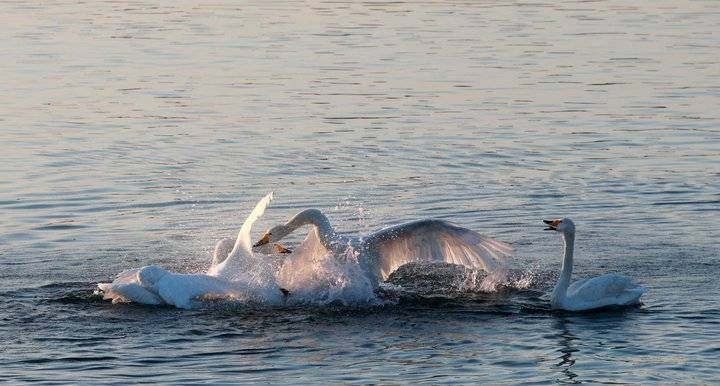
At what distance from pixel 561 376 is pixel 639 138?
1070 centimetres

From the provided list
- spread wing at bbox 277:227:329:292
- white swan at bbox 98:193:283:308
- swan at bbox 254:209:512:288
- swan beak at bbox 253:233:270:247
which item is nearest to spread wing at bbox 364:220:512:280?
swan at bbox 254:209:512:288

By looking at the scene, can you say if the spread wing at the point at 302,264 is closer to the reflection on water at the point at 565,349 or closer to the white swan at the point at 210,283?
the white swan at the point at 210,283

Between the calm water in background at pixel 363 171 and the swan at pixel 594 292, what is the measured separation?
0.46 ft

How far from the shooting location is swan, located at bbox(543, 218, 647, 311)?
517 inches

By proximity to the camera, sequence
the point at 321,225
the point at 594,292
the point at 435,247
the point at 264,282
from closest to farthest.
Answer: the point at 594,292, the point at 264,282, the point at 321,225, the point at 435,247

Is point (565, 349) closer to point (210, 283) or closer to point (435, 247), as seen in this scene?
point (435, 247)

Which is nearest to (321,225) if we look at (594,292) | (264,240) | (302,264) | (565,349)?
(302,264)

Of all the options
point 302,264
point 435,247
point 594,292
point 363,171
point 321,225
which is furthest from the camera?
point 363,171

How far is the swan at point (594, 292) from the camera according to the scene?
13.1 m

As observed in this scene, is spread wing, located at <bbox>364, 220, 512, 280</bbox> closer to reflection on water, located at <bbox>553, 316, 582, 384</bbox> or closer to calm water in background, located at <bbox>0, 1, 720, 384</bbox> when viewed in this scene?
calm water in background, located at <bbox>0, 1, 720, 384</bbox>

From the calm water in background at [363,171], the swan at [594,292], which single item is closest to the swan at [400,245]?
the calm water in background at [363,171]

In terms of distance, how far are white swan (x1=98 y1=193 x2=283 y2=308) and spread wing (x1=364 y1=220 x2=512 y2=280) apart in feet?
3.74

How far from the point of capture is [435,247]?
47.7 feet

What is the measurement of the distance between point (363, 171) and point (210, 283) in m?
6.09
